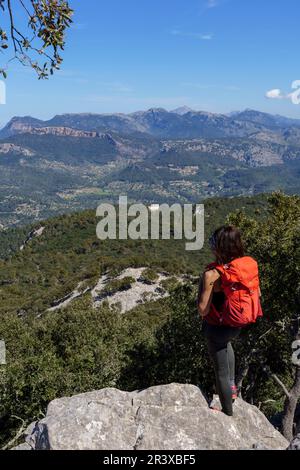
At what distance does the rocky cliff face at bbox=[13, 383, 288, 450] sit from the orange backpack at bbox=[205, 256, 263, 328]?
2.10 meters

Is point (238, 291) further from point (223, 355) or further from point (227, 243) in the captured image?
point (223, 355)

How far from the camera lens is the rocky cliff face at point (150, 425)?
24.1 feet

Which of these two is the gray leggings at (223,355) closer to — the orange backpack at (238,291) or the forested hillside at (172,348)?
the orange backpack at (238,291)

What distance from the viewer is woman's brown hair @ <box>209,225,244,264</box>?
7238 millimetres

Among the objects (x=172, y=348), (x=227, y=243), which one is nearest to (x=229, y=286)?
(x=227, y=243)

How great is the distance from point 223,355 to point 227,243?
7.59 feet

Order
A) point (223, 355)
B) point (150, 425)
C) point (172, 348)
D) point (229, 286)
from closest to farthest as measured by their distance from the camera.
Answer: point (229, 286), point (150, 425), point (223, 355), point (172, 348)

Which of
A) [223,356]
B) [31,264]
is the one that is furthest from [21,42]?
[31,264]

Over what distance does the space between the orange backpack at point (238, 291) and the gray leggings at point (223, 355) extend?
1.02 feet

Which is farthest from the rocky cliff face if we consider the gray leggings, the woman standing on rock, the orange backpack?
the orange backpack

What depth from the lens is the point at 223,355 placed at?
26.1 ft

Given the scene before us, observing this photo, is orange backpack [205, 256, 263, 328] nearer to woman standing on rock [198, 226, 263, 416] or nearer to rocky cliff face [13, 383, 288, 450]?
woman standing on rock [198, 226, 263, 416]

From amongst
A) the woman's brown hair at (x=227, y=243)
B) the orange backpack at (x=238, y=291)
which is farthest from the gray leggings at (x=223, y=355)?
the woman's brown hair at (x=227, y=243)
